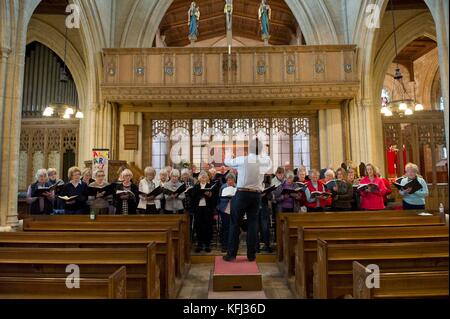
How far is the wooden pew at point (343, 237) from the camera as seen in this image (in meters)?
3.23

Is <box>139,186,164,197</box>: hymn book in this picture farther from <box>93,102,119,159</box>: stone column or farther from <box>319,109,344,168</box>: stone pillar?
<box>319,109,344,168</box>: stone pillar

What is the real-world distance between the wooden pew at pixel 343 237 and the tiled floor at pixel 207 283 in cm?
43

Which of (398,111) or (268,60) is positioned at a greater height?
(268,60)

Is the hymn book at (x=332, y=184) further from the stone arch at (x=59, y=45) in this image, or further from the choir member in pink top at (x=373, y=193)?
the stone arch at (x=59, y=45)

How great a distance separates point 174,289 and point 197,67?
6833mm

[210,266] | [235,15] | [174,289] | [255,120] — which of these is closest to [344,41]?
[255,120]

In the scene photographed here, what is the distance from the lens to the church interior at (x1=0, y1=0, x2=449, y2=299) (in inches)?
110

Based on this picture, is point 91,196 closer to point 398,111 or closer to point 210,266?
point 210,266

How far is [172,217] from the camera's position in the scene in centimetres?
433

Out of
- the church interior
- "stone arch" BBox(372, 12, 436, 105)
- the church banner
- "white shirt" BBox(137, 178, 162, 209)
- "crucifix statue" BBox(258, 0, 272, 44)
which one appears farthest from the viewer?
"stone arch" BBox(372, 12, 436, 105)

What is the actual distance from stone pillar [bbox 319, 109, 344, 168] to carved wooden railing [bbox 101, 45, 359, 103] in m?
0.99

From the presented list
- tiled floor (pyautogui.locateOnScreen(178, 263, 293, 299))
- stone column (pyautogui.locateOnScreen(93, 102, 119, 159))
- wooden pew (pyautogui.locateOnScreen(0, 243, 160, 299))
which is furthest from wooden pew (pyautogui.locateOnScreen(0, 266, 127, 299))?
stone column (pyautogui.locateOnScreen(93, 102, 119, 159))

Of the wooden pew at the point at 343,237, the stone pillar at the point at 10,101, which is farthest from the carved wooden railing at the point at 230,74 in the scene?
the wooden pew at the point at 343,237
